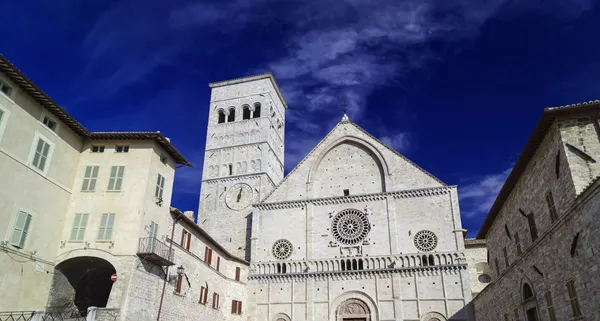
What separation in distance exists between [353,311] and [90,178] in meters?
18.3

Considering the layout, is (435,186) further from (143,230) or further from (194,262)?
(143,230)

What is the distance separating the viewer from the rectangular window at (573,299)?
11.6m

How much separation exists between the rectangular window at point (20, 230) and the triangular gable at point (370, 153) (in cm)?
1906

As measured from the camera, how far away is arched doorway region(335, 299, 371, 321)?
28359 mm

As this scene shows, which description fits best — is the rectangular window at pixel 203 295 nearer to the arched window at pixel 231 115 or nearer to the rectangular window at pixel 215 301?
the rectangular window at pixel 215 301

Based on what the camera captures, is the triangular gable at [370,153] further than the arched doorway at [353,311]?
Yes

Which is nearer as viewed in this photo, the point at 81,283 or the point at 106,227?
the point at 106,227

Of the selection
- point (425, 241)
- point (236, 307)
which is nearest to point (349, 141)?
point (425, 241)

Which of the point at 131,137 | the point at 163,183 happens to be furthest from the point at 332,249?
the point at 131,137

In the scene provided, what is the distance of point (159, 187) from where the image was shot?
21.0 meters

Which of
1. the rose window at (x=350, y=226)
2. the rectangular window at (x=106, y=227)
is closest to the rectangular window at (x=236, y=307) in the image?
the rose window at (x=350, y=226)

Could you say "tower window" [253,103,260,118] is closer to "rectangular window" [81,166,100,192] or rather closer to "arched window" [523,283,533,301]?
"rectangular window" [81,166,100,192]

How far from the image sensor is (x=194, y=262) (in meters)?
23.7

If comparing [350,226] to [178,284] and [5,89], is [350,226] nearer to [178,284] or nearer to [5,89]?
[178,284]
